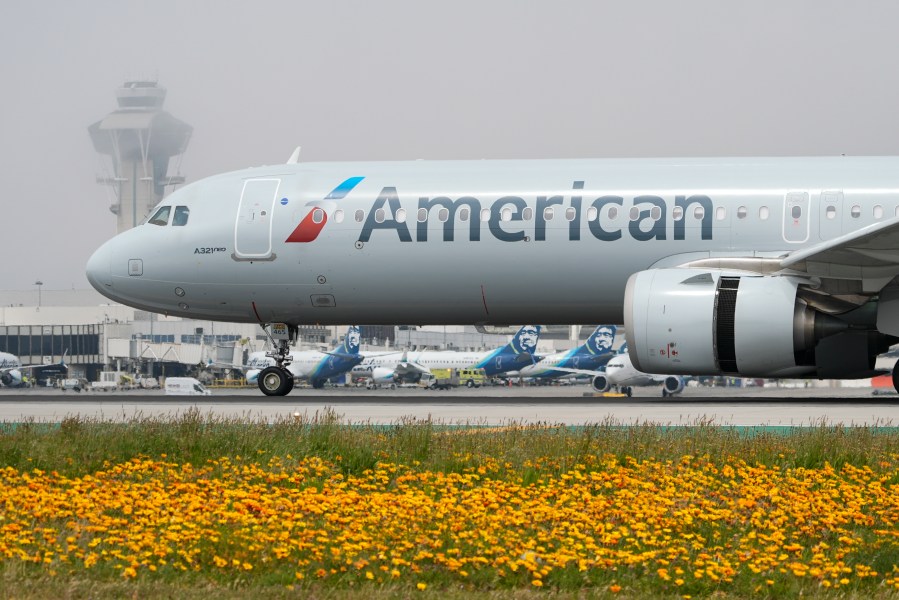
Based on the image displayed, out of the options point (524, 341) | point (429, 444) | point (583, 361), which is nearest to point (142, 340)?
point (524, 341)

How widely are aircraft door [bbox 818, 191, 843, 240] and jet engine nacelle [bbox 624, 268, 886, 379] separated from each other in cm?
169

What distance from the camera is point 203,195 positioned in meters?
23.1

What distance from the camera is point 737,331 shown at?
1830 cm

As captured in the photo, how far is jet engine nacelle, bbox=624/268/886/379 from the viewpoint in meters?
18.2

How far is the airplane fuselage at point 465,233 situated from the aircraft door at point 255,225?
0.03 metres

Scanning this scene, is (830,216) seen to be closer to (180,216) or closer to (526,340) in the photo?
(180,216)

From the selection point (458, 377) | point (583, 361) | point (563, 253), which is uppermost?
point (563, 253)

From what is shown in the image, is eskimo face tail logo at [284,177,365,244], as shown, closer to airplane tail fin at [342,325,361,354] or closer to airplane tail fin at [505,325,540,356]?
airplane tail fin at [505,325,540,356]

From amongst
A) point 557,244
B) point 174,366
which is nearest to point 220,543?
point 557,244

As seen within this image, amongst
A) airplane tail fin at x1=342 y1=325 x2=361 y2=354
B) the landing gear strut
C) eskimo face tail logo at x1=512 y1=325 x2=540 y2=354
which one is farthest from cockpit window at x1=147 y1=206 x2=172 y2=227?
airplane tail fin at x1=342 y1=325 x2=361 y2=354

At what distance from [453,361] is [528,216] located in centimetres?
6768

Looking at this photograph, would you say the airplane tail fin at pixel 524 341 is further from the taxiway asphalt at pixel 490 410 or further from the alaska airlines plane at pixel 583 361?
the taxiway asphalt at pixel 490 410

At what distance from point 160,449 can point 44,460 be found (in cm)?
134

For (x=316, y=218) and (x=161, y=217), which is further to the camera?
(x=161, y=217)
